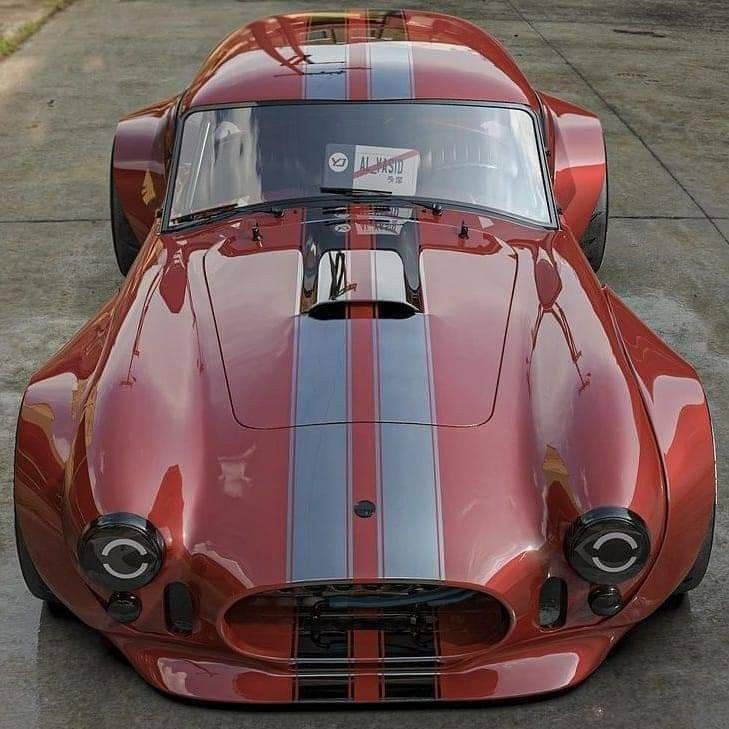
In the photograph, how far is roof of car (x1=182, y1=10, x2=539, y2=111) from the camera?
4195 millimetres

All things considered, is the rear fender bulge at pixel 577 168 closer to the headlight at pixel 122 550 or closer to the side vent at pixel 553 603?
the side vent at pixel 553 603

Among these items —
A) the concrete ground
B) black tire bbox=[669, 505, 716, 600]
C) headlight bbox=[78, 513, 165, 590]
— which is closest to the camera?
headlight bbox=[78, 513, 165, 590]

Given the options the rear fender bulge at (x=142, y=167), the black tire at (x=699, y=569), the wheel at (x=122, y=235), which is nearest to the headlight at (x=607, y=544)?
the black tire at (x=699, y=569)

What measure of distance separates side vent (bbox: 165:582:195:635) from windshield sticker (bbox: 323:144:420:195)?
66.4 inches

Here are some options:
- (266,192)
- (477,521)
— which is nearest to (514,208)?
(266,192)

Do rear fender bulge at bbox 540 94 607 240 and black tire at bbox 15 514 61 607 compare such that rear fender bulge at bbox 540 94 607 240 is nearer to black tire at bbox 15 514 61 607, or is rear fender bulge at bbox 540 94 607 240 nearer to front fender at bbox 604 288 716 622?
front fender at bbox 604 288 716 622

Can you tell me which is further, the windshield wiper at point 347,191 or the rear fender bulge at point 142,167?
the rear fender bulge at point 142,167

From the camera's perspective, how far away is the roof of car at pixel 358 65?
13.8 feet

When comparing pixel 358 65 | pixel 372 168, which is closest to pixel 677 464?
pixel 372 168

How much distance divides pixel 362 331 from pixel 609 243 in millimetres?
3291

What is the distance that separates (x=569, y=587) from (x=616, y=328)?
1019 mm

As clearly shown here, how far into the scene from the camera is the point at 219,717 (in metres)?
2.98

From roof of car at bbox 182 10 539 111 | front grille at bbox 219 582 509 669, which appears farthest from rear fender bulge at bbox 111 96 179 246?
front grille at bbox 219 582 509 669

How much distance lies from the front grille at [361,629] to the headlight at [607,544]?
25 centimetres
